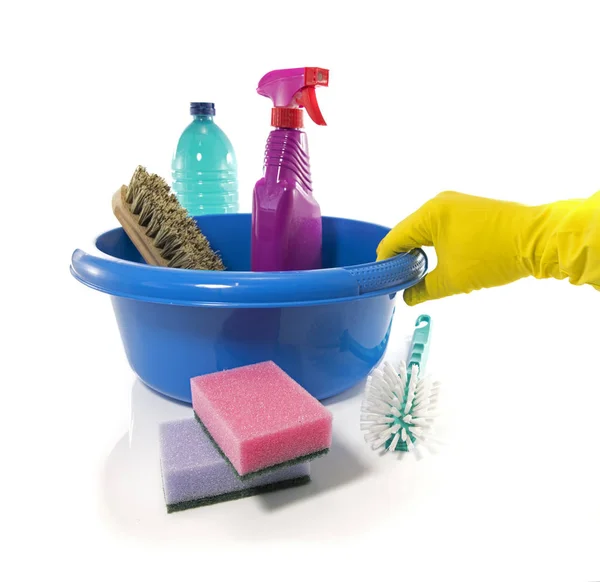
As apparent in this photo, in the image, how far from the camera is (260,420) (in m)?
0.52

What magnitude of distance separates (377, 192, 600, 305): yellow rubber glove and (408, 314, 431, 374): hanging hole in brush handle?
0.12 m

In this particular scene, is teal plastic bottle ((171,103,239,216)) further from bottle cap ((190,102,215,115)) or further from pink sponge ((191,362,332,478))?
pink sponge ((191,362,332,478))

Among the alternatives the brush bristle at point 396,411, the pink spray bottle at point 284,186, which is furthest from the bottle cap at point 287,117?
the brush bristle at point 396,411

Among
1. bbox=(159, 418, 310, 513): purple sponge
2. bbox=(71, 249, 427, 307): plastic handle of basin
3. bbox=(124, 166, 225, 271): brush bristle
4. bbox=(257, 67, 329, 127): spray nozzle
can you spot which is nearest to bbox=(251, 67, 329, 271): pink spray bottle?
bbox=(257, 67, 329, 127): spray nozzle

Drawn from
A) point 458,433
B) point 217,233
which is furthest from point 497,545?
point 217,233

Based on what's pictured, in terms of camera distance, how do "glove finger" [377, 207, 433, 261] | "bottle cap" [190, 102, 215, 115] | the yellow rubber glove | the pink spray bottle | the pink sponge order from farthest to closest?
"bottle cap" [190, 102, 215, 115], the pink spray bottle, "glove finger" [377, 207, 433, 261], the yellow rubber glove, the pink sponge

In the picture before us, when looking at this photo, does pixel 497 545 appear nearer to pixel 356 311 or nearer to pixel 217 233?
pixel 356 311

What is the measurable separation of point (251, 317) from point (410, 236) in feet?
0.89

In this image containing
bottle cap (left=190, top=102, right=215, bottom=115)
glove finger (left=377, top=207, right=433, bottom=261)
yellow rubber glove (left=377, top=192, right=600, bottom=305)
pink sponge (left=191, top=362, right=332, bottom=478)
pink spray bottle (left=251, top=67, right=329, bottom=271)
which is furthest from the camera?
bottle cap (left=190, top=102, right=215, bottom=115)

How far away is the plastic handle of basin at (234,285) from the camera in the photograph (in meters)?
0.63

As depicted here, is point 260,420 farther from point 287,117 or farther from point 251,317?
point 287,117

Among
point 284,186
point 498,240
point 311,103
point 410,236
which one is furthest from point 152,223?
point 498,240

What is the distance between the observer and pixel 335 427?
76cm

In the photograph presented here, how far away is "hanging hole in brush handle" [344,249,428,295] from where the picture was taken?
0.67m
